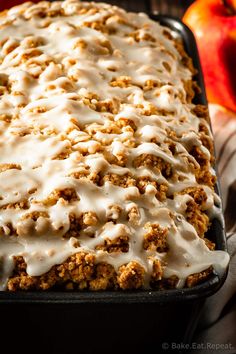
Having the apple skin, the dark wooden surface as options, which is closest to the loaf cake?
the apple skin

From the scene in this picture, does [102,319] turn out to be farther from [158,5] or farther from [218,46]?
[158,5]

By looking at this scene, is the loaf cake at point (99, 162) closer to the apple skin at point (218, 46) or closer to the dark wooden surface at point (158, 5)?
the apple skin at point (218, 46)

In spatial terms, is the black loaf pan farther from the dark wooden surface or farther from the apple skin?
the dark wooden surface

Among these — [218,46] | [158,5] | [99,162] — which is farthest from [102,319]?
[158,5]

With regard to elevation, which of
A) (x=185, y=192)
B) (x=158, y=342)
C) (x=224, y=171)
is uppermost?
Answer: (x=185, y=192)

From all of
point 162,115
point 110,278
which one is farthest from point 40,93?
point 110,278

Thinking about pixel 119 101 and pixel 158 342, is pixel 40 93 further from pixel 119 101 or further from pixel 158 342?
pixel 158 342
